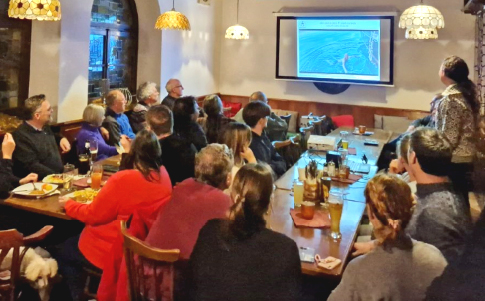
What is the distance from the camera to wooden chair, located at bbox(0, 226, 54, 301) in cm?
207

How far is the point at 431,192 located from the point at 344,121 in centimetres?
525

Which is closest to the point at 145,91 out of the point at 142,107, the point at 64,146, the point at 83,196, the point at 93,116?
the point at 142,107

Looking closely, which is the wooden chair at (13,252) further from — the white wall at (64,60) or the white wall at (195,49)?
the white wall at (195,49)

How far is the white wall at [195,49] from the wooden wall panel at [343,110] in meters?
1.23

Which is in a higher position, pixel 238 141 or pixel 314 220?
pixel 238 141

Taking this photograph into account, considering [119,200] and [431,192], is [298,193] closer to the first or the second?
[431,192]

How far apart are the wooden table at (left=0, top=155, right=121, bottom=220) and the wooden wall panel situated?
17.8 feet

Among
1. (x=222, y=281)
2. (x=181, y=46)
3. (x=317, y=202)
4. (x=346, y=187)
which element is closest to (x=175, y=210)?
(x=222, y=281)

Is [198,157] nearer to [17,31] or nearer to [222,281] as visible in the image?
[222,281]

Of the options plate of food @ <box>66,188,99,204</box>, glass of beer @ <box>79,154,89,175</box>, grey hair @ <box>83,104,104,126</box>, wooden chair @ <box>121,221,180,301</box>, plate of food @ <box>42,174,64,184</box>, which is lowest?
wooden chair @ <box>121,221,180,301</box>

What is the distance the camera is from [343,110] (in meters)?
7.33

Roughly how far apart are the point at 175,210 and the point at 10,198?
1272 millimetres

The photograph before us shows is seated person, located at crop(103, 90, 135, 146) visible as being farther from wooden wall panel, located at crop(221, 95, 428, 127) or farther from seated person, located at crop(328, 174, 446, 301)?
wooden wall panel, located at crop(221, 95, 428, 127)

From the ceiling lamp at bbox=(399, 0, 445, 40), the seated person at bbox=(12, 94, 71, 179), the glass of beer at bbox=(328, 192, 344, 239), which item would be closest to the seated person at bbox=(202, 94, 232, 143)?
Answer: the seated person at bbox=(12, 94, 71, 179)
